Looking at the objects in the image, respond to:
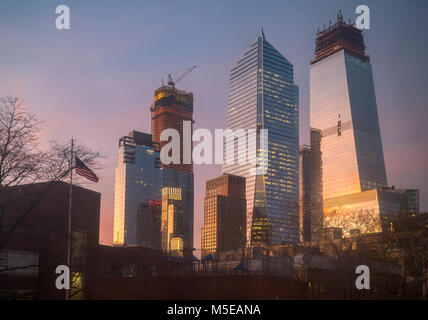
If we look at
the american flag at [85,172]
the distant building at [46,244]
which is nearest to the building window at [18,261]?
the distant building at [46,244]

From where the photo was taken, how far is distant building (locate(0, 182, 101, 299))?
47.4m

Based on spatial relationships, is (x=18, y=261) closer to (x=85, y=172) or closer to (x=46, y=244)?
(x=46, y=244)

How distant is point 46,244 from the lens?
5091cm

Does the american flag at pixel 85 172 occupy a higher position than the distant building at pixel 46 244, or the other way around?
the american flag at pixel 85 172

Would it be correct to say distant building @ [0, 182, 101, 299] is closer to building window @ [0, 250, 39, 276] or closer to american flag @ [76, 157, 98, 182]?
building window @ [0, 250, 39, 276]

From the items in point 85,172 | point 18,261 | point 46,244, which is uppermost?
point 85,172

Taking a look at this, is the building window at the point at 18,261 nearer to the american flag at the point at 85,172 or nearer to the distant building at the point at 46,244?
the distant building at the point at 46,244

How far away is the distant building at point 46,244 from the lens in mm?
47375

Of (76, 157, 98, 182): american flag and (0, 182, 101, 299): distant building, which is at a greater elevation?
(76, 157, 98, 182): american flag

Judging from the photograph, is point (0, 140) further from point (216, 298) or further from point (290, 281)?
point (290, 281)

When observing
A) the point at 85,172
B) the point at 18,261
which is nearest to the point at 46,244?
the point at 18,261

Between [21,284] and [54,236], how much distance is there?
562 cm

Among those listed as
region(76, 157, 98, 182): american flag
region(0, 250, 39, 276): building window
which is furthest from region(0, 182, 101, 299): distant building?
region(76, 157, 98, 182): american flag
